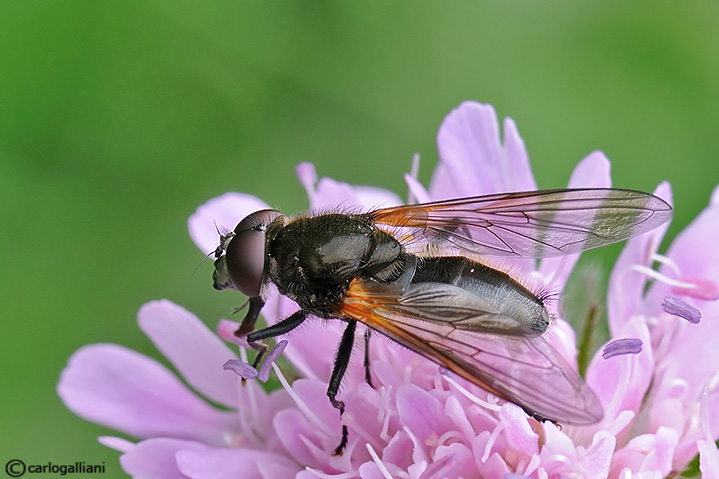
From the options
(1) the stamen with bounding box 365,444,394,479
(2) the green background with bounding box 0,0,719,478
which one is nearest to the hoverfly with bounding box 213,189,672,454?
(1) the stamen with bounding box 365,444,394,479

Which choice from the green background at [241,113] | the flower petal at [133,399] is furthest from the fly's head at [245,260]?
the green background at [241,113]

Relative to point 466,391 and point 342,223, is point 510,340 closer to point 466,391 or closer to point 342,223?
point 466,391

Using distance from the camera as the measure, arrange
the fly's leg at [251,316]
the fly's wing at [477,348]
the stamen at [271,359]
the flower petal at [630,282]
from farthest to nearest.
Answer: the flower petal at [630,282], the fly's leg at [251,316], the stamen at [271,359], the fly's wing at [477,348]

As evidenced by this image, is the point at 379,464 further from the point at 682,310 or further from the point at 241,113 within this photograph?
the point at 241,113

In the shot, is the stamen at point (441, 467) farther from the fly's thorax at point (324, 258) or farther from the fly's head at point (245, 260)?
the fly's head at point (245, 260)

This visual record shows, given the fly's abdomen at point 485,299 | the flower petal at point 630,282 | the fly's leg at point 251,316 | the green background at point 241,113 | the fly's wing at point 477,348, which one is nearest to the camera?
the fly's wing at point 477,348

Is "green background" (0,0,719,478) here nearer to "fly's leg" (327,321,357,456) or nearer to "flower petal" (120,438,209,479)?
"flower petal" (120,438,209,479)
